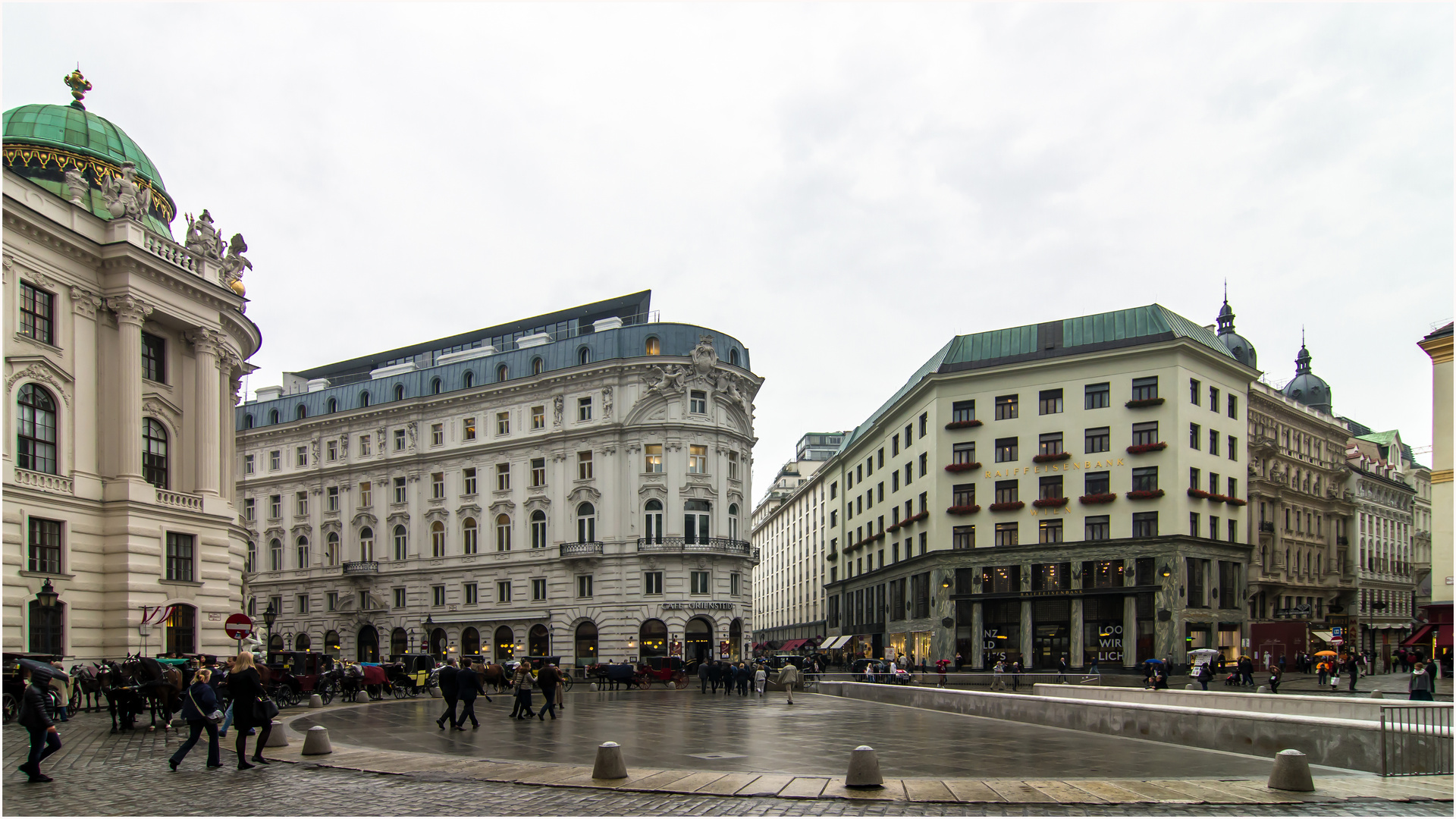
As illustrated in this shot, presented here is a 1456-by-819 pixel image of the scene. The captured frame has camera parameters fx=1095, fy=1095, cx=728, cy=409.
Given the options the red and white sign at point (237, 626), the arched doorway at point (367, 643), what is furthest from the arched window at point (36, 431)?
the arched doorway at point (367, 643)

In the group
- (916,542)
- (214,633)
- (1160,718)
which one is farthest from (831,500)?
(1160,718)

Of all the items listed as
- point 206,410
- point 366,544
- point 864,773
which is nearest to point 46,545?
point 206,410

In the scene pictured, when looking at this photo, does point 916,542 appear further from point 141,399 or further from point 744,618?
point 141,399

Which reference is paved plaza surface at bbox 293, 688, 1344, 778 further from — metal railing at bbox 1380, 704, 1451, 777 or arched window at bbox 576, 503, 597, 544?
arched window at bbox 576, 503, 597, 544

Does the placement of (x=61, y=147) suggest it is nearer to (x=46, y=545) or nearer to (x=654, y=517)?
(x=46, y=545)

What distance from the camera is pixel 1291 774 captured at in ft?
47.1

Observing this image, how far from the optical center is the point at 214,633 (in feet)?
137

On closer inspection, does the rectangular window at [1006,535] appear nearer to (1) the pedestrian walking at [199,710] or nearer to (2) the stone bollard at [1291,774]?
(2) the stone bollard at [1291,774]

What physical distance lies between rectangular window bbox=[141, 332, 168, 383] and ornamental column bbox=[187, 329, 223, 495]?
1.13 meters

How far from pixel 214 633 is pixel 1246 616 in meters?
54.5

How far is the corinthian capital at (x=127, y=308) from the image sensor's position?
38.8m

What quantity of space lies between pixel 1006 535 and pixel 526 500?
31009 mm

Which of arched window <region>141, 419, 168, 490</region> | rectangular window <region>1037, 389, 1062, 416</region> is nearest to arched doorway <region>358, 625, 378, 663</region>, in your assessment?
arched window <region>141, 419, 168, 490</region>

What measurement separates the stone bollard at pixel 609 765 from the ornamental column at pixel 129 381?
29447 mm
